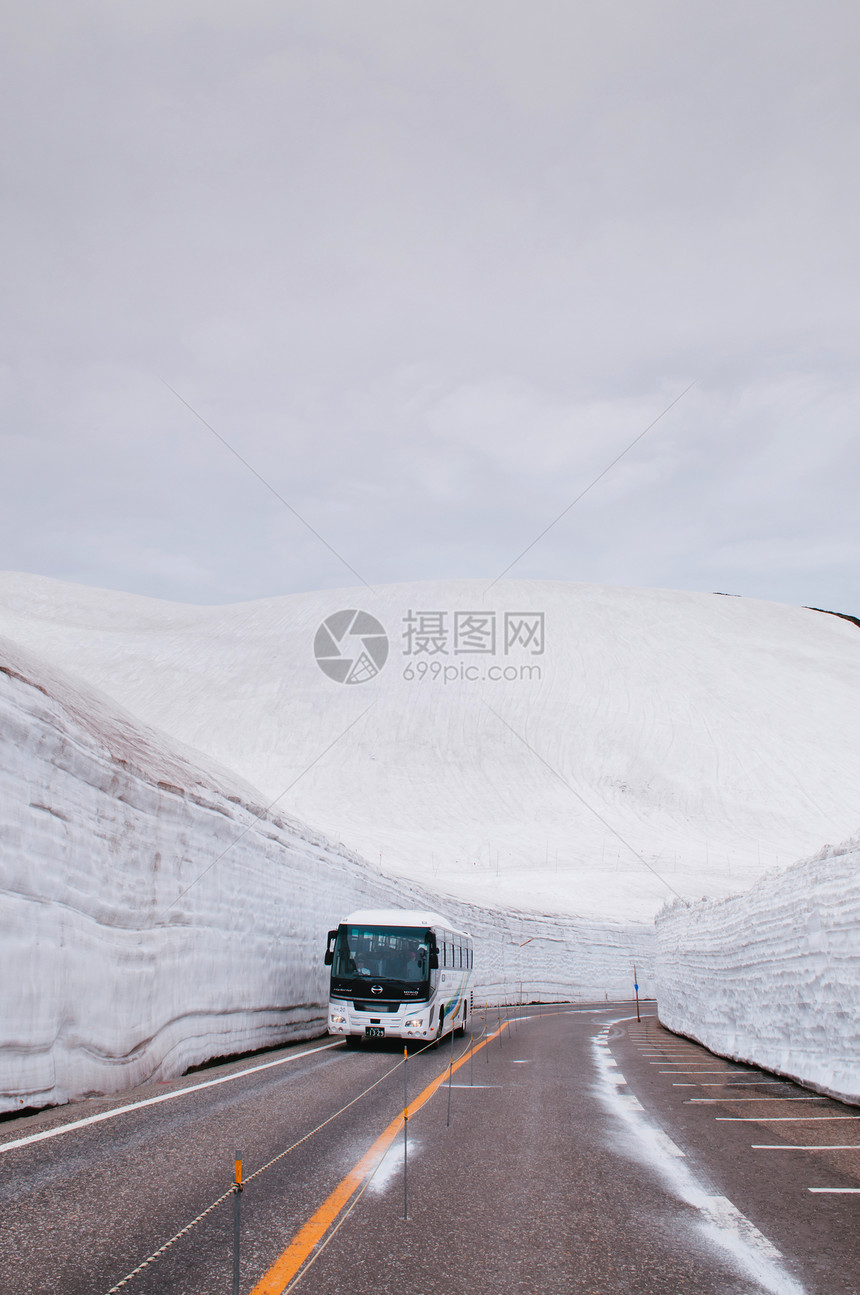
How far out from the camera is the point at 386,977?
621 inches

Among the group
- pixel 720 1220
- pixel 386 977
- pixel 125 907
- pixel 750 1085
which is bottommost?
pixel 750 1085

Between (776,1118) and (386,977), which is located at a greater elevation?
(386,977)

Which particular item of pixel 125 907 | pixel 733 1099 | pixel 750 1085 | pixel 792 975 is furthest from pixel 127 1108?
pixel 792 975

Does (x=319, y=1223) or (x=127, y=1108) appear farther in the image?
(x=127, y=1108)

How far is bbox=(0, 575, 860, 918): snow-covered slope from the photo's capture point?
59.8 m

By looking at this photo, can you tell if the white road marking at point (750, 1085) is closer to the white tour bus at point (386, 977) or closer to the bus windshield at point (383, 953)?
the white tour bus at point (386, 977)

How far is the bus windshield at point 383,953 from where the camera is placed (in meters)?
15.8

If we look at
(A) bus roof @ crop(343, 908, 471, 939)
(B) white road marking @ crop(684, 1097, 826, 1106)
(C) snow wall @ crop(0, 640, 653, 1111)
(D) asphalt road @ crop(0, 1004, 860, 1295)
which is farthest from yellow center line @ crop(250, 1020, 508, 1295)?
(A) bus roof @ crop(343, 908, 471, 939)

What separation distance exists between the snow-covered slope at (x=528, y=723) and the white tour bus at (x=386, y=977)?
27.5 metres

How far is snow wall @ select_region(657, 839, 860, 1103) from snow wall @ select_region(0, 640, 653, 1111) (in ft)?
25.5

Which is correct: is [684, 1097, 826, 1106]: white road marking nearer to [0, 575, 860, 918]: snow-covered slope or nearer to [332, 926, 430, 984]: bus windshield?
[332, 926, 430, 984]: bus windshield

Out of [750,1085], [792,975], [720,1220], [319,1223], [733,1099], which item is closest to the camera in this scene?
[319,1223]

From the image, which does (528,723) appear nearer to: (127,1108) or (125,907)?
(125,907)

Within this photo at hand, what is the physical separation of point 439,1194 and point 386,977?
10.7 metres
